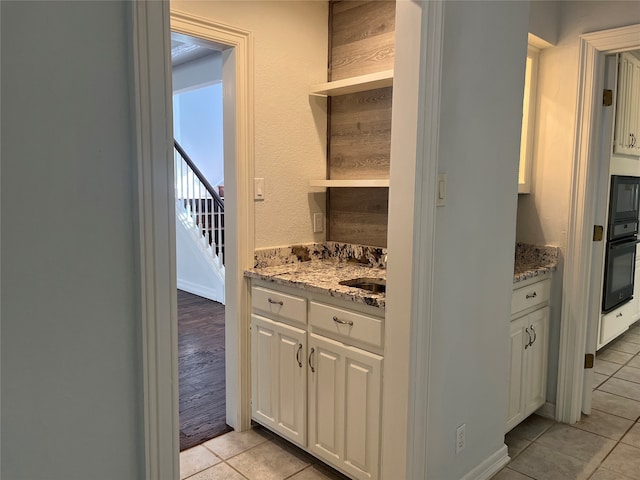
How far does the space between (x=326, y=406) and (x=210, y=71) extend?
442 cm

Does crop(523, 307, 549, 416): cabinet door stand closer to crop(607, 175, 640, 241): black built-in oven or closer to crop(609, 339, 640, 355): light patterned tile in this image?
crop(607, 175, 640, 241): black built-in oven

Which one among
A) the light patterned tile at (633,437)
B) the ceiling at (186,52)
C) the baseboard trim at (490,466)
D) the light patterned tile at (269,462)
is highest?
the ceiling at (186,52)

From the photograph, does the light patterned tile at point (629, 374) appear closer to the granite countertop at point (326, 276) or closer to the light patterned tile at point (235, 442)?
the granite countertop at point (326, 276)

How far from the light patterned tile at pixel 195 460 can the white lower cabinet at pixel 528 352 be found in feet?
5.00

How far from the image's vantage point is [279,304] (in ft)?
7.62

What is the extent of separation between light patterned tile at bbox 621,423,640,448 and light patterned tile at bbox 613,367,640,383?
0.81m

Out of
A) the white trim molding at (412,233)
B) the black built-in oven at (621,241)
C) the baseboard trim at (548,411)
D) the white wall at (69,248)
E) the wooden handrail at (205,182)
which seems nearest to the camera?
the white wall at (69,248)

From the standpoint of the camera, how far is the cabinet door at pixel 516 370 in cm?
243

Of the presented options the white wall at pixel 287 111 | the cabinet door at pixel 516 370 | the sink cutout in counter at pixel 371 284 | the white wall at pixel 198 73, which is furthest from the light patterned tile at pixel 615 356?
the white wall at pixel 198 73

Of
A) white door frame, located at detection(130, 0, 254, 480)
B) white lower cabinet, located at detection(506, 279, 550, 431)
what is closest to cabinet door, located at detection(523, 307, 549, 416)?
white lower cabinet, located at detection(506, 279, 550, 431)

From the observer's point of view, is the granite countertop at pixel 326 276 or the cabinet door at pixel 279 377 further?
the cabinet door at pixel 279 377

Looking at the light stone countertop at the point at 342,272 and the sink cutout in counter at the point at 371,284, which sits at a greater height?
the light stone countertop at the point at 342,272

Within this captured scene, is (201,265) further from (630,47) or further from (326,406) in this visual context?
(630,47)

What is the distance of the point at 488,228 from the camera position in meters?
2.02
